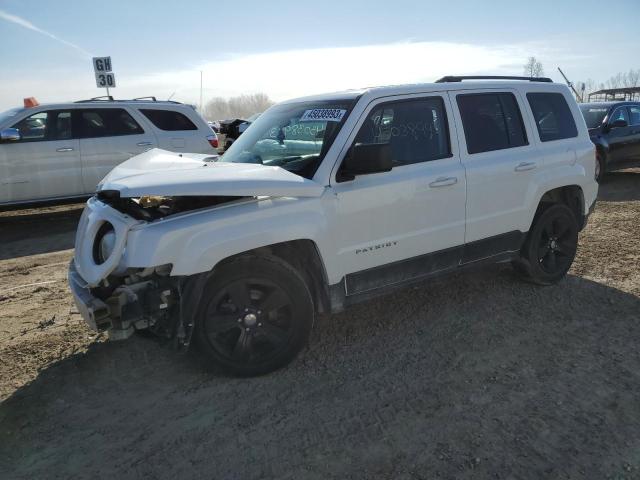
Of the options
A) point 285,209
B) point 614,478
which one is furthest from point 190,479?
point 614,478

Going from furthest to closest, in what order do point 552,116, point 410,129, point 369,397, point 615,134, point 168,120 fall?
point 615,134 < point 168,120 < point 552,116 < point 410,129 < point 369,397

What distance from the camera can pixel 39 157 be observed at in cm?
809

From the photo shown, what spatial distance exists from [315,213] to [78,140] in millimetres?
6553

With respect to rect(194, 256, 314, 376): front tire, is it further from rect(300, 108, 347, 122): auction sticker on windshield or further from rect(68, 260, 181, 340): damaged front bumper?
rect(300, 108, 347, 122): auction sticker on windshield

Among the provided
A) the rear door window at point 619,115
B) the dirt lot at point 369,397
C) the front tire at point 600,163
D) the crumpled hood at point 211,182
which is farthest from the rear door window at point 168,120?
the rear door window at point 619,115

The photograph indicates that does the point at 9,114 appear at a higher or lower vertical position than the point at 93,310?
higher

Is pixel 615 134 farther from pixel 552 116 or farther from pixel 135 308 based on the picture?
pixel 135 308

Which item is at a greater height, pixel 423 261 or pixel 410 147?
pixel 410 147

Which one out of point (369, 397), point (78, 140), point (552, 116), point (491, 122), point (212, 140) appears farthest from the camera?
point (212, 140)

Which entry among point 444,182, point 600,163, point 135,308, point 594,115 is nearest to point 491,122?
point 444,182

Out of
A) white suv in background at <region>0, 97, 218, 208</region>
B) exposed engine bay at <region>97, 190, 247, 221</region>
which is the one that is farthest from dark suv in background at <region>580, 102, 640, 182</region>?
exposed engine bay at <region>97, 190, 247, 221</region>

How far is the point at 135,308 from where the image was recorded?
2979 mm

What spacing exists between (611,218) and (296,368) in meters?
6.26

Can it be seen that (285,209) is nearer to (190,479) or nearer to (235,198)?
(235,198)
